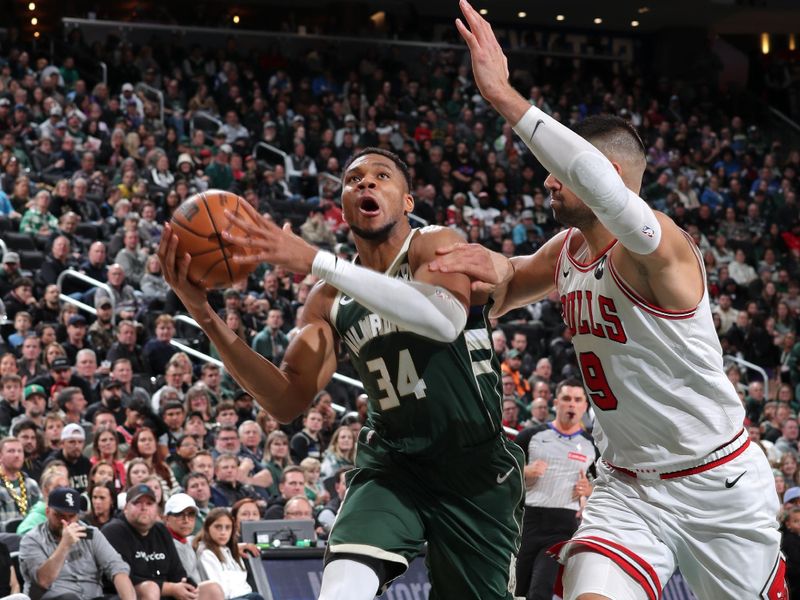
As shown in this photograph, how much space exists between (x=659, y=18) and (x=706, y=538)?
89.4 feet

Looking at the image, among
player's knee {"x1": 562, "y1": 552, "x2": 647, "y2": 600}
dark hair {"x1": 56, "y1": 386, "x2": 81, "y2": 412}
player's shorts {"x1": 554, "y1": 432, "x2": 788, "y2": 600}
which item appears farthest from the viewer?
dark hair {"x1": 56, "y1": 386, "x2": 81, "y2": 412}

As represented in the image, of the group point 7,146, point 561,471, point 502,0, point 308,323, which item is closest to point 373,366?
point 308,323

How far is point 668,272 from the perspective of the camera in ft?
13.8

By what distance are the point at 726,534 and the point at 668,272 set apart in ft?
3.08

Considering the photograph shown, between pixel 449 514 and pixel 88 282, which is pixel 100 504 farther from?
pixel 88 282

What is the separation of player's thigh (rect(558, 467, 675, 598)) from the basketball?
5.02 feet

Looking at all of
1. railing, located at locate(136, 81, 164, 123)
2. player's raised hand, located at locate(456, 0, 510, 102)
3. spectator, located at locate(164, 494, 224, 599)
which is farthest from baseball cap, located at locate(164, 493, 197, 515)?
railing, located at locate(136, 81, 164, 123)

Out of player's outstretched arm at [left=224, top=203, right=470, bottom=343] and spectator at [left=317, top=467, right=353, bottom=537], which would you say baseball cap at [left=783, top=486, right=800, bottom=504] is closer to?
spectator at [left=317, top=467, right=353, bottom=537]

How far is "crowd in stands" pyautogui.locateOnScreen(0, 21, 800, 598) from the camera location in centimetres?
967

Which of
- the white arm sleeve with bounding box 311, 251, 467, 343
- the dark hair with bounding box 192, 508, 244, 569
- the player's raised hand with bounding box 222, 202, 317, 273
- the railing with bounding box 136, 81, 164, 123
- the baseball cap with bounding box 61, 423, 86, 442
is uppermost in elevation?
the player's raised hand with bounding box 222, 202, 317, 273

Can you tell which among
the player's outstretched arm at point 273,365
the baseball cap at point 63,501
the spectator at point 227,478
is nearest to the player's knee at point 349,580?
the player's outstretched arm at point 273,365

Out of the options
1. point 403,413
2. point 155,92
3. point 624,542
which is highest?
point 403,413

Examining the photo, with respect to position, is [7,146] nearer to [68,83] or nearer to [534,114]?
[68,83]

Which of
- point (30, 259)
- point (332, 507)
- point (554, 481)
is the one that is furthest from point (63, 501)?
point (30, 259)
